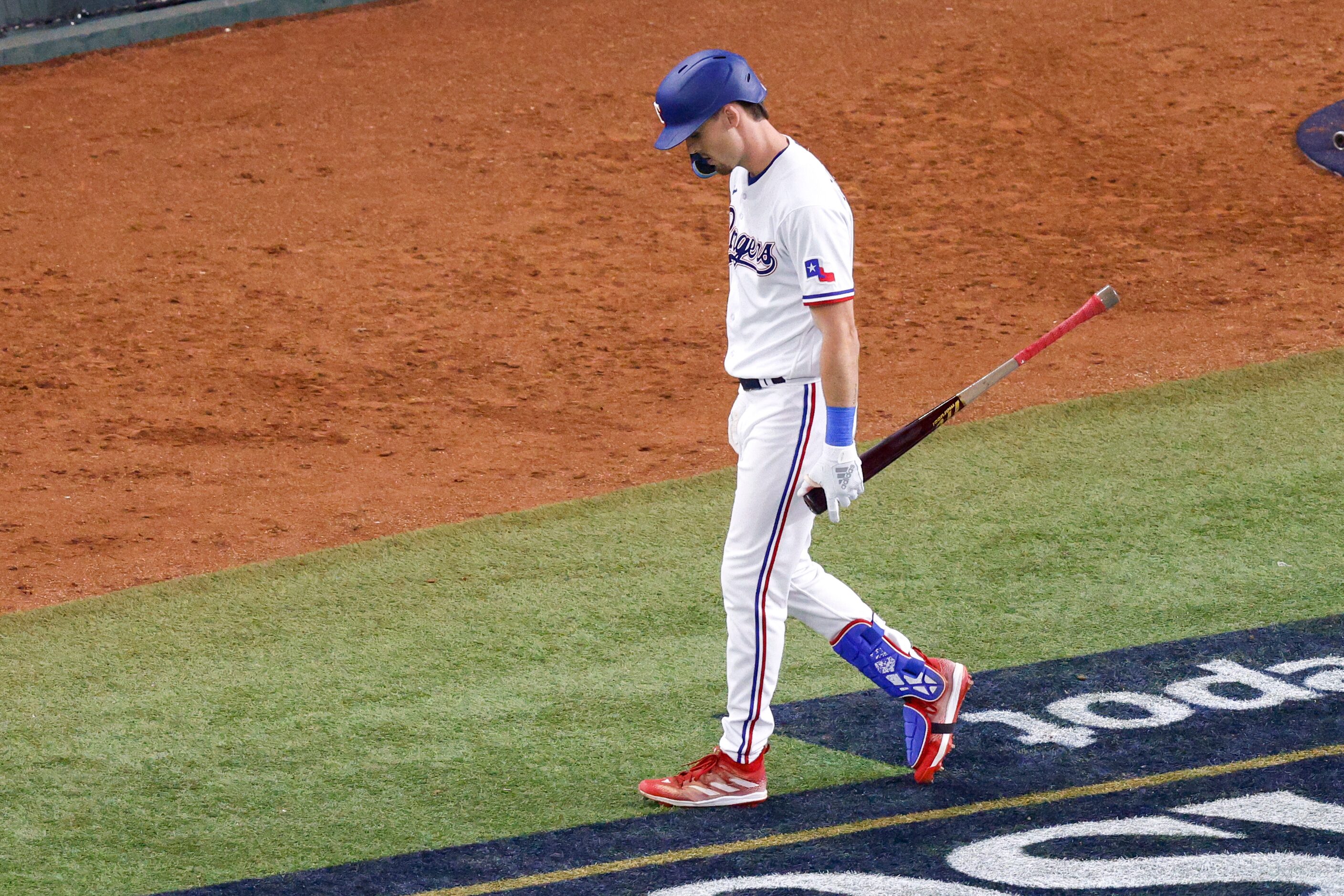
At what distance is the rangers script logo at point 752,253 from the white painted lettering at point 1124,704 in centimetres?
166

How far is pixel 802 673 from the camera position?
16.6 ft

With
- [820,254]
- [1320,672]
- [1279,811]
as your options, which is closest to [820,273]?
[820,254]

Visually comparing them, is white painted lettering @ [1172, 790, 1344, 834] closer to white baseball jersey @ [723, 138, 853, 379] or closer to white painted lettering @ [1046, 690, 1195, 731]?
white painted lettering @ [1046, 690, 1195, 731]

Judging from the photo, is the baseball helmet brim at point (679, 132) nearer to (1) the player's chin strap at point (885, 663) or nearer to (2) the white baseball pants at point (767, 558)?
(2) the white baseball pants at point (767, 558)

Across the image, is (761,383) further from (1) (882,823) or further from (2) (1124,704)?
(2) (1124,704)

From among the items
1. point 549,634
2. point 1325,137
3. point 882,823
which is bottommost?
point 882,823

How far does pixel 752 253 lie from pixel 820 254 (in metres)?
0.24

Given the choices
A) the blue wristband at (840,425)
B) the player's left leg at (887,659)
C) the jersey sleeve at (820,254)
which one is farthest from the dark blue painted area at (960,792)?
the jersey sleeve at (820,254)

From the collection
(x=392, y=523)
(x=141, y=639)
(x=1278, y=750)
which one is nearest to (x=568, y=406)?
(x=392, y=523)

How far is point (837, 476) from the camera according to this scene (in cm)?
395

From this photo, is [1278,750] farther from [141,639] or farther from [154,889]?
[141,639]

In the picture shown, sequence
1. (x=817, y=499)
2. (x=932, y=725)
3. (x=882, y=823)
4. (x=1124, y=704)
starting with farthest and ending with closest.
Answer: (x=1124, y=704)
(x=932, y=725)
(x=882, y=823)
(x=817, y=499)

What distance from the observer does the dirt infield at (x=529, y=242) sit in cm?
719

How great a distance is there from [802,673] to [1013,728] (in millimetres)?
754
